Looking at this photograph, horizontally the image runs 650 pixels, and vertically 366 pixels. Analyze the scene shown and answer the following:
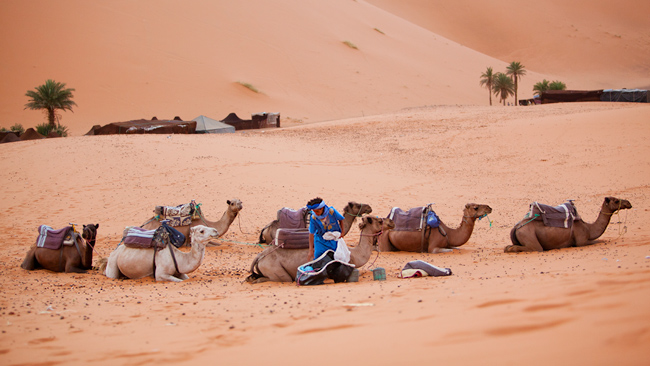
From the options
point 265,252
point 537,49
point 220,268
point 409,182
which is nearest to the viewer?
point 265,252

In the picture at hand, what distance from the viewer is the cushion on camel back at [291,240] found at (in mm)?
8305

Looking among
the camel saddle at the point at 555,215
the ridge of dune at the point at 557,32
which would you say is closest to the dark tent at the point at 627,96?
the camel saddle at the point at 555,215

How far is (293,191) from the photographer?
17.0 m

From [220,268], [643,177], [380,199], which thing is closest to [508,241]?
[380,199]

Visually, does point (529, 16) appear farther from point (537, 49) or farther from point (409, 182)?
point (409, 182)

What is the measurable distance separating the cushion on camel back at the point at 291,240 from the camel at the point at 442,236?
10.6 ft

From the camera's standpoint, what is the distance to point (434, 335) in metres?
4.09

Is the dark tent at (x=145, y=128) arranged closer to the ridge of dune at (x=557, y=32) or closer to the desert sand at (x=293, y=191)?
the desert sand at (x=293, y=191)

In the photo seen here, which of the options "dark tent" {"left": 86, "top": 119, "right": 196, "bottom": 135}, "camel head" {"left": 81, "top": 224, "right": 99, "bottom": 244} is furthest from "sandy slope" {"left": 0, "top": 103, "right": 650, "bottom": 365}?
"dark tent" {"left": 86, "top": 119, "right": 196, "bottom": 135}

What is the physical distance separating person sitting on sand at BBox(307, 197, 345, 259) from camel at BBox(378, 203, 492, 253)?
10.6 ft

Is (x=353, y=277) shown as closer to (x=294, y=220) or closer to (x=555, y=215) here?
(x=294, y=220)

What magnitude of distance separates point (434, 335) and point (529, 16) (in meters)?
102

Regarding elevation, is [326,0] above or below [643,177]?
above

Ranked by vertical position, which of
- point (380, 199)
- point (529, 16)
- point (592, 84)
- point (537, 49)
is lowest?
point (380, 199)
